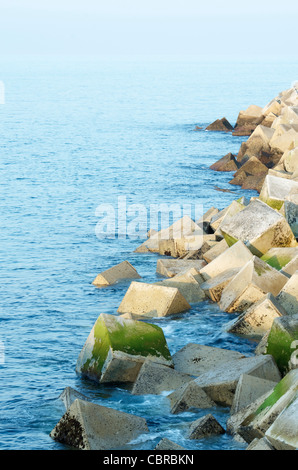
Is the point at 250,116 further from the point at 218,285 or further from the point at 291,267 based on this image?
the point at 291,267

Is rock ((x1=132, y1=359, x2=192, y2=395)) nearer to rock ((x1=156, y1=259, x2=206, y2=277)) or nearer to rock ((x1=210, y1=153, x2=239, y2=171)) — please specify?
rock ((x1=156, y1=259, x2=206, y2=277))

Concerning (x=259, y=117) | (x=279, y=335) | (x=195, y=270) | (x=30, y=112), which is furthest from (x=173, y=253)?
(x=30, y=112)

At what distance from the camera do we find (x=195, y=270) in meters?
15.0

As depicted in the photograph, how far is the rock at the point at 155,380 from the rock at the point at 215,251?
599 centimetres

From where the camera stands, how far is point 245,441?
8789mm

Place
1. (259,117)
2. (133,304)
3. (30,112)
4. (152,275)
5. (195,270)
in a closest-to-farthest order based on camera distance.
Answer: (133,304) → (195,270) → (152,275) → (259,117) → (30,112)

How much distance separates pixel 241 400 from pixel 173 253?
28.7 feet

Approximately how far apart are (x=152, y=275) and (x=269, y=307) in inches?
194

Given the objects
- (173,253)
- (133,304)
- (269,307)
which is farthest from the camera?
(173,253)

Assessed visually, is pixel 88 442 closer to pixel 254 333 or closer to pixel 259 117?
pixel 254 333

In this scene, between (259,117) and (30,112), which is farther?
(30,112)

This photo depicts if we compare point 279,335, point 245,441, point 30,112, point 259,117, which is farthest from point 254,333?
point 30,112

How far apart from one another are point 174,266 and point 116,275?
129cm
